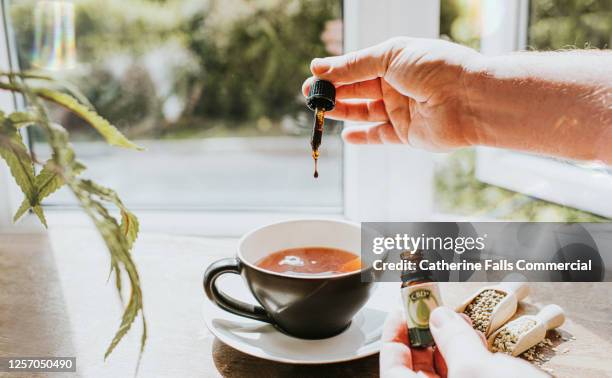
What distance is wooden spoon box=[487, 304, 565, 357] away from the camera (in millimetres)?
631

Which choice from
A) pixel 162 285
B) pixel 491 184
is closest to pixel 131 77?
pixel 162 285

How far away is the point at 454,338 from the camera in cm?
53

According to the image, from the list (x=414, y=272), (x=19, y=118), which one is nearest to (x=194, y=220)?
(x=414, y=272)

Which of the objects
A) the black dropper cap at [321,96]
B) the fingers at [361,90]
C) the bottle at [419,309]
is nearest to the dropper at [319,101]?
the black dropper cap at [321,96]

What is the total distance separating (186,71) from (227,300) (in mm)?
1038

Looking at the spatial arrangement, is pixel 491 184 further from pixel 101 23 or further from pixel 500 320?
pixel 101 23

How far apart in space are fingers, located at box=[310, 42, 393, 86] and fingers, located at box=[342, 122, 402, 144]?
13 centimetres

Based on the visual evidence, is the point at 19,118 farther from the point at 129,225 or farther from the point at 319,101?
the point at 319,101

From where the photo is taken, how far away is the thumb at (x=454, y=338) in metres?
0.51

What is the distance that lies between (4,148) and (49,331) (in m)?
0.36

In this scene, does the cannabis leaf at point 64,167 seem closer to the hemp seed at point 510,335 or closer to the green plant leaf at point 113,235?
the green plant leaf at point 113,235

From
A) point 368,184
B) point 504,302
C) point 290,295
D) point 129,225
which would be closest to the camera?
point 129,225

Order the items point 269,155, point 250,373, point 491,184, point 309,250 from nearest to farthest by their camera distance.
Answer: point 250,373
point 309,250
point 491,184
point 269,155

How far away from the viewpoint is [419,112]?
826 mm
